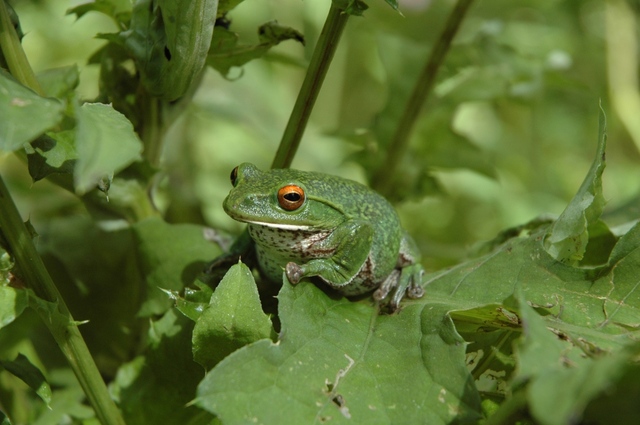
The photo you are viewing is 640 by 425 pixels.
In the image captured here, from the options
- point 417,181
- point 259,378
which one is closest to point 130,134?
point 259,378

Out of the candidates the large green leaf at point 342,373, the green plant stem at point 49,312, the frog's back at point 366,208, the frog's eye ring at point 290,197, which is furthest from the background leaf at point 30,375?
the frog's back at point 366,208

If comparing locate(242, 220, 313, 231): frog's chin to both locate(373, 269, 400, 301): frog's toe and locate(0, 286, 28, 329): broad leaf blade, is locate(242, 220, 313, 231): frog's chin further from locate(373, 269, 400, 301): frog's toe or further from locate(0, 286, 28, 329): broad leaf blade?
locate(0, 286, 28, 329): broad leaf blade

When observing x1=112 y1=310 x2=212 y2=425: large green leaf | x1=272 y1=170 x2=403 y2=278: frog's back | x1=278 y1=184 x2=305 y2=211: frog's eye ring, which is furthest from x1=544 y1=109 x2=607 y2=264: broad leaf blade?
x1=112 y1=310 x2=212 y2=425: large green leaf

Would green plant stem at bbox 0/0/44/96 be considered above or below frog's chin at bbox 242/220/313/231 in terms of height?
above

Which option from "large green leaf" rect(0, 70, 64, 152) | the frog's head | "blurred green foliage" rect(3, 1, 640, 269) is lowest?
"blurred green foliage" rect(3, 1, 640, 269)

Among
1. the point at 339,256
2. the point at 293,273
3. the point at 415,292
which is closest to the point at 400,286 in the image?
the point at 415,292

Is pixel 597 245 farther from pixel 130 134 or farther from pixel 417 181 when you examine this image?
A: pixel 130 134

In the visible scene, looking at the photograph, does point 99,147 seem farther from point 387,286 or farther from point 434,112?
point 434,112
